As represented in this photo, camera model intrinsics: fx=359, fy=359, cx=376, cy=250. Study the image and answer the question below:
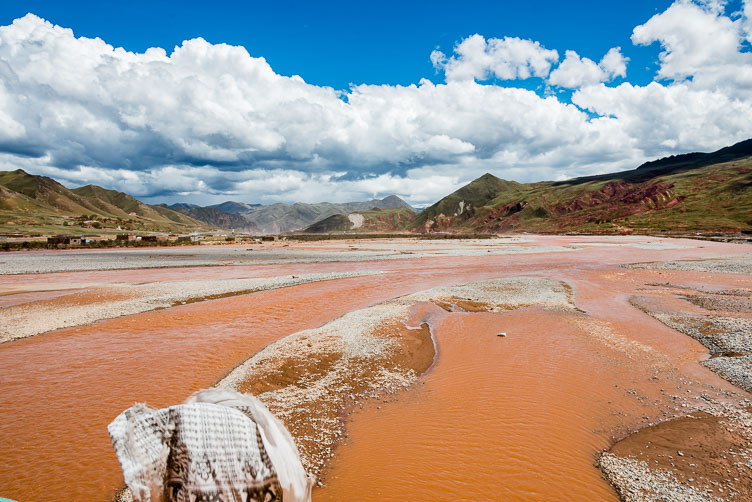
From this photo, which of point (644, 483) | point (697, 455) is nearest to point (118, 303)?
point (644, 483)

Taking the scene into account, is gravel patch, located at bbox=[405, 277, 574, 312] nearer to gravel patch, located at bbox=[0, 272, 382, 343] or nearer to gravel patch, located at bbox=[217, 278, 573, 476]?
gravel patch, located at bbox=[217, 278, 573, 476]

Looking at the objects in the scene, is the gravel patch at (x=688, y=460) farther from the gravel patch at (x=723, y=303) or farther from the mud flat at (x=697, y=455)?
the gravel patch at (x=723, y=303)

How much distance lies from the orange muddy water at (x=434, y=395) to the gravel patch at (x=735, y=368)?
428mm

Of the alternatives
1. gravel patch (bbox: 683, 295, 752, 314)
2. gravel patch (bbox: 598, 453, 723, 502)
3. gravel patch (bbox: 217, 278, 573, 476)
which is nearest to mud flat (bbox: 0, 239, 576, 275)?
gravel patch (bbox: 217, 278, 573, 476)

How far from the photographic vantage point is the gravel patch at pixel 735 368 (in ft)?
36.8

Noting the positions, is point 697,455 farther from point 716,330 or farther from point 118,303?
point 118,303

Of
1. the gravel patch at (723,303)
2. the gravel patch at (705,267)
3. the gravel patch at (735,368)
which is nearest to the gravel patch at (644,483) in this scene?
the gravel patch at (735,368)

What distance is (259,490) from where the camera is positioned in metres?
3.60

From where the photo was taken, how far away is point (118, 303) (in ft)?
80.6

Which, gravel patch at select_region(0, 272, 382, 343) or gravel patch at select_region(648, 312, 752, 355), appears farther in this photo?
gravel patch at select_region(0, 272, 382, 343)

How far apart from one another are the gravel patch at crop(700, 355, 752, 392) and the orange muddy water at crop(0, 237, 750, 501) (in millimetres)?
428

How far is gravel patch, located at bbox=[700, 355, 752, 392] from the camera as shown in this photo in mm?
11227

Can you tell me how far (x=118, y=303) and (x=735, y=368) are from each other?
106 ft

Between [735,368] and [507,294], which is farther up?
[507,294]
